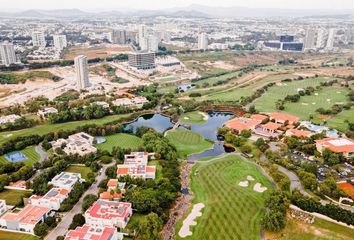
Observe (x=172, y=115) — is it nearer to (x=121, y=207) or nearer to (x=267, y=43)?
(x=121, y=207)

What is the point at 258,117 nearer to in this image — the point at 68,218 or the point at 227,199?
the point at 227,199

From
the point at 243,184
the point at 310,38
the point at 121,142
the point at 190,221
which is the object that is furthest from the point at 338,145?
the point at 310,38

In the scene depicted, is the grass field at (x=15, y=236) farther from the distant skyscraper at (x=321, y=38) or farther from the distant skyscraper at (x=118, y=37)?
the distant skyscraper at (x=321, y=38)

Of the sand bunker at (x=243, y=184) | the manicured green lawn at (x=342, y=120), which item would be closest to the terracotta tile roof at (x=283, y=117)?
the manicured green lawn at (x=342, y=120)

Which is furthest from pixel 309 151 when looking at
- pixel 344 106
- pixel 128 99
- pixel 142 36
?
pixel 142 36

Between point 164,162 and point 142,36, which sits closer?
point 164,162

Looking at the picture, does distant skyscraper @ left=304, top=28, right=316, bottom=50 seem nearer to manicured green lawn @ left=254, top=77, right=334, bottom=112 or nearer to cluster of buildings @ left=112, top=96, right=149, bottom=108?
manicured green lawn @ left=254, top=77, right=334, bottom=112

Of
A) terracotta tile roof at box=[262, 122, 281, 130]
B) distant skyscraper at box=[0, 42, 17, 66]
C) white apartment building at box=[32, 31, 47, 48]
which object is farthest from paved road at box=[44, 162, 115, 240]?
white apartment building at box=[32, 31, 47, 48]
